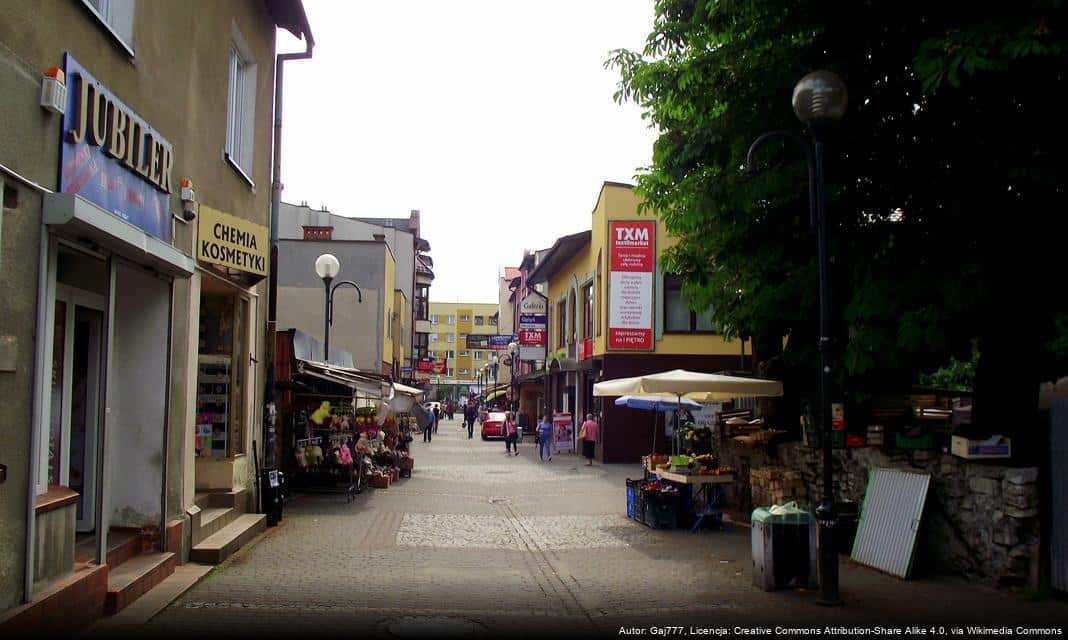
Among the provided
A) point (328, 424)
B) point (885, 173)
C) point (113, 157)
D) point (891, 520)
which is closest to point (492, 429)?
point (328, 424)

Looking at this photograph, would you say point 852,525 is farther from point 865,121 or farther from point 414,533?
point 414,533

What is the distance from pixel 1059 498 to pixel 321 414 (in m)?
12.9

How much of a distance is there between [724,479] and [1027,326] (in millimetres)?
5761

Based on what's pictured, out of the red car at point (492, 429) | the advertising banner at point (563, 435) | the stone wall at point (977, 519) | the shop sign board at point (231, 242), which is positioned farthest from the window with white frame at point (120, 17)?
the red car at point (492, 429)

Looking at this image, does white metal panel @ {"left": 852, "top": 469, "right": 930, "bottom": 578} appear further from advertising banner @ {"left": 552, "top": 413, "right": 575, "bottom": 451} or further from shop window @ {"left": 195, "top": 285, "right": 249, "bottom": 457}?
advertising banner @ {"left": 552, "top": 413, "right": 575, "bottom": 451}

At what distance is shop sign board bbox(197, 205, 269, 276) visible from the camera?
10617 millimetres

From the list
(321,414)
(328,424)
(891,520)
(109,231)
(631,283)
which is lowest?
(891,520)

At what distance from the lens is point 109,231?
699cm

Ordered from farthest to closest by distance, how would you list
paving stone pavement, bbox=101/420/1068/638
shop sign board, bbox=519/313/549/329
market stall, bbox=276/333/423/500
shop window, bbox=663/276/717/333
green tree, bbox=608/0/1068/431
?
shop sign board, bbox=519/313/549/329 < shop window, bbox=663/276/717/333 < market stall, bbox=276/333/423/500 < green tree, bbox=608/0/1068/431 < paving stone pavement, bbox=101/420/1068/638

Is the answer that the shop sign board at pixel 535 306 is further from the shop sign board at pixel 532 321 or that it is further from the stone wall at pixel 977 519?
the stone wall at pixel 977 519

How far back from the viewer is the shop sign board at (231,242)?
34.8 ft

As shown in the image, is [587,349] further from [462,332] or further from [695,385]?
[462,332]

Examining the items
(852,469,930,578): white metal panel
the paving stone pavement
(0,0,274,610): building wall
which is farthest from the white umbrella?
(0,0,274,610): building wall

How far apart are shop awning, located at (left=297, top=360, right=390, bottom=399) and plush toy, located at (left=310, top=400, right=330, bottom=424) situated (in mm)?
704
